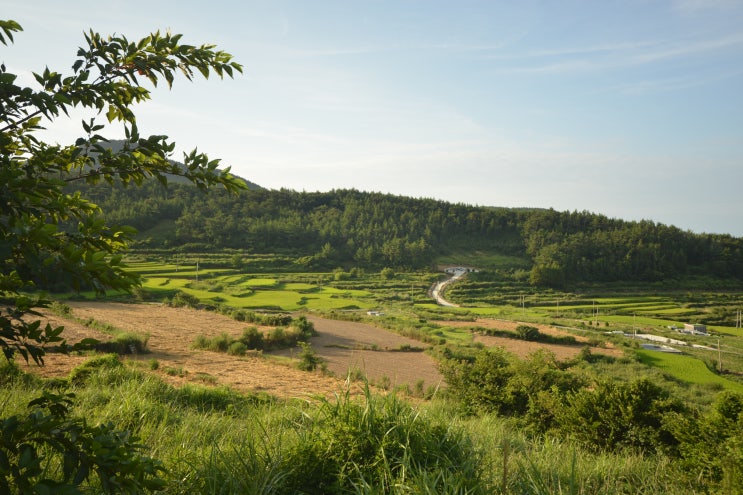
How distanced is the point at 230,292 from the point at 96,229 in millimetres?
47804

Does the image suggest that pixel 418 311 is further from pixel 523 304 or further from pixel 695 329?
pixel 695 329

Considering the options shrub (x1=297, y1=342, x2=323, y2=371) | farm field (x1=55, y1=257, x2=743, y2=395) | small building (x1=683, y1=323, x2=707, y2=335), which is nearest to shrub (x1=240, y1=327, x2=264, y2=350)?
farm field (x1=55, y1=257, x2=743, y2=395)

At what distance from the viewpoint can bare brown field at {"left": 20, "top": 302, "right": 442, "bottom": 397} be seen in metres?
14.3

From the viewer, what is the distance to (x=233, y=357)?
1930 cm

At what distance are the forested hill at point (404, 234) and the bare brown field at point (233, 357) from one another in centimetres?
4713

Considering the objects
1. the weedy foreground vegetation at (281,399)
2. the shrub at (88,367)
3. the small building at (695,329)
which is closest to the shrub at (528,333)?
the weedy foreground vegetation at (281,399)

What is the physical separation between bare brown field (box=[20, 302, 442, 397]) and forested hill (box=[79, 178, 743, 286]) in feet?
155

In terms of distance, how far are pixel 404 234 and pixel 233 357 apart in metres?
93.7

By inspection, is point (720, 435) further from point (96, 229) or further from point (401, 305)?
point (401, 305)

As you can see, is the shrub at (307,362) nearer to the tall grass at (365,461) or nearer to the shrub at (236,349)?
the shrub at (236,349)

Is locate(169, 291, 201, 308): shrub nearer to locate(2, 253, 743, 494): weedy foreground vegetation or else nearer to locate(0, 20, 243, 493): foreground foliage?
locate(2, 253, 743, 494): weedy foreground vegetation

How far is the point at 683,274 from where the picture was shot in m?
91.3

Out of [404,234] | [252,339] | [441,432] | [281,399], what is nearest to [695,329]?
[252,339]

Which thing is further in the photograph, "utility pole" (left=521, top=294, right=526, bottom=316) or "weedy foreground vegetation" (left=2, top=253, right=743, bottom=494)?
"utility pole" (left=521, top=294, right=526, bottom=316)
